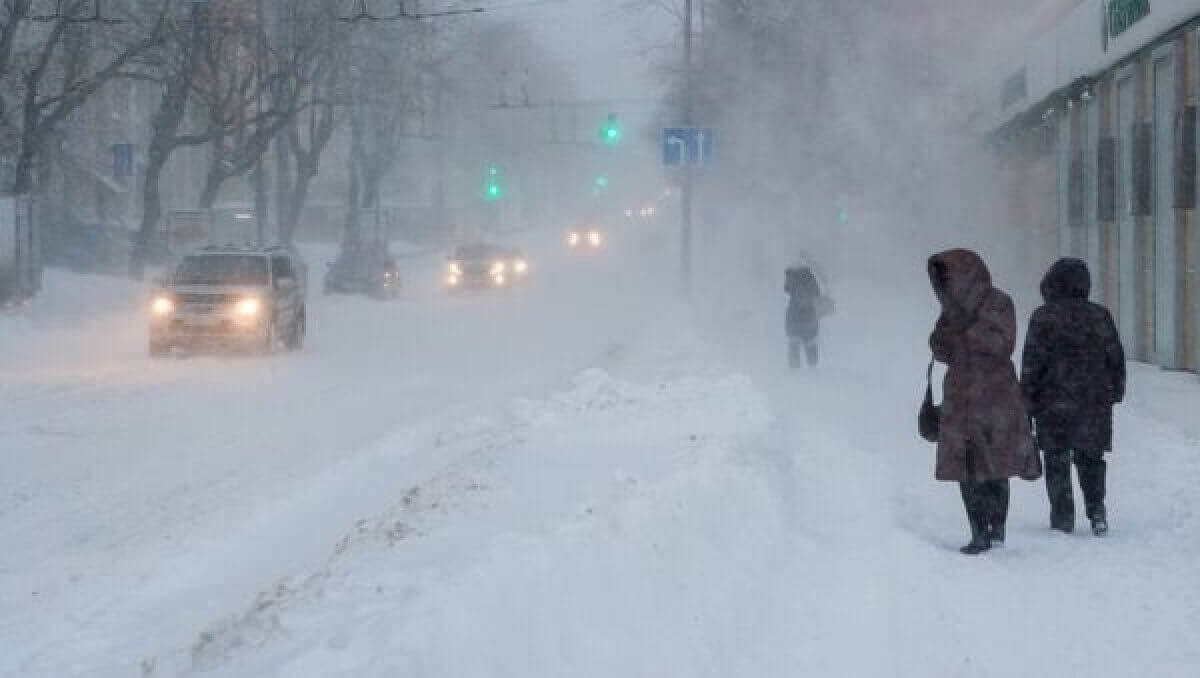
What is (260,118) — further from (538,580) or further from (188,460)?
(538,580)

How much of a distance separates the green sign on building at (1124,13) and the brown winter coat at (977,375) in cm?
1234

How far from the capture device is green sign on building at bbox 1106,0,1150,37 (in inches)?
787

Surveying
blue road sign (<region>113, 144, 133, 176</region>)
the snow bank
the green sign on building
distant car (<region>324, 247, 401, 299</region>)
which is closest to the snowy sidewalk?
the snow bank

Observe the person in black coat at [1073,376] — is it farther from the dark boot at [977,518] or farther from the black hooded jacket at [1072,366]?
the dark boot at [977,518]

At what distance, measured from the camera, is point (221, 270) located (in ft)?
83.2

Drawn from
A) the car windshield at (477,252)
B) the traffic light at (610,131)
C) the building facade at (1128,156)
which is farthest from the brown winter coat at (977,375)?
the car windshield at (477,252)

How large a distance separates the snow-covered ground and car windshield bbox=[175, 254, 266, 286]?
202 inches

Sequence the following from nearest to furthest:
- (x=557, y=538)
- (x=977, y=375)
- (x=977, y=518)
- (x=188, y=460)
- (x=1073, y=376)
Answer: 1. (x=557, y=538)
2. (x=977, y=375)
3. (x=977, y=518)
4. (x=1073, y=376)
5. (x=188, y=460)

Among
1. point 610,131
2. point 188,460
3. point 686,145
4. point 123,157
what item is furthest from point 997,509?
point 123,157

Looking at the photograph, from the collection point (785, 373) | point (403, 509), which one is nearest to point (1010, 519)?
point (403, 509)

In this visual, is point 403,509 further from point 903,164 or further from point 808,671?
point 903,164

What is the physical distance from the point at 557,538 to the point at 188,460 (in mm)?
6121

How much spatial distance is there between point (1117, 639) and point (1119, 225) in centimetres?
1636

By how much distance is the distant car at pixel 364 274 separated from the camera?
49.9 metres
